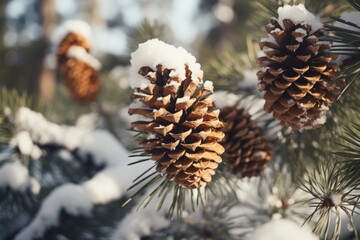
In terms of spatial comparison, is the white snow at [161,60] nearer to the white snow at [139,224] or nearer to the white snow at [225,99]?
the white snow at [225,99]

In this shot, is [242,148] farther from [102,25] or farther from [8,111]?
[102,25]

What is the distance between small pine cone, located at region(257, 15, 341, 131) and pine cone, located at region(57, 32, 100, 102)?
1.01 metres

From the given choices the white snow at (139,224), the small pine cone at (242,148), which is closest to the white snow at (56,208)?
the white snow at (139,224)

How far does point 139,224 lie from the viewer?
114cm

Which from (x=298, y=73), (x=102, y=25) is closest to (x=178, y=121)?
(x=298, y=73)

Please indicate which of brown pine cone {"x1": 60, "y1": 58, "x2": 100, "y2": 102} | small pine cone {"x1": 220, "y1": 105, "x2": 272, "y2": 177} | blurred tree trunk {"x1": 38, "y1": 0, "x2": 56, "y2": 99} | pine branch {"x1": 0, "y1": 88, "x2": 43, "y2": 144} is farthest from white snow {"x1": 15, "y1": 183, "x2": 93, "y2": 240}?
blurred tree trunk {"x1": 38, "y1": 0, "x2": 56, "y2": 99}

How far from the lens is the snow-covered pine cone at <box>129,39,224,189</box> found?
2.36 feet

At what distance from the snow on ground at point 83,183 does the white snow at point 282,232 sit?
39 centimetres

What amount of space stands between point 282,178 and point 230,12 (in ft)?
22.2

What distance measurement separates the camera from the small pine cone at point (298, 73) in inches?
29.6

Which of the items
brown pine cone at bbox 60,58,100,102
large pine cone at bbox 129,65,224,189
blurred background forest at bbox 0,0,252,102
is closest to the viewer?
large pine cone at bbox 129,65,224,189

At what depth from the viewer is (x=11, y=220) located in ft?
3.97

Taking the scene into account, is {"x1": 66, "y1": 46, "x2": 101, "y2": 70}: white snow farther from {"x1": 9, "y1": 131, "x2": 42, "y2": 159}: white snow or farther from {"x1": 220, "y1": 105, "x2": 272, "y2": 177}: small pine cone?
{"x1": 220, "y1": 105, "x2": 272, "y2": 177}: small pine cone

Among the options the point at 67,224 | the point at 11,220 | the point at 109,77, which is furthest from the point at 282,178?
the point at 109,77
